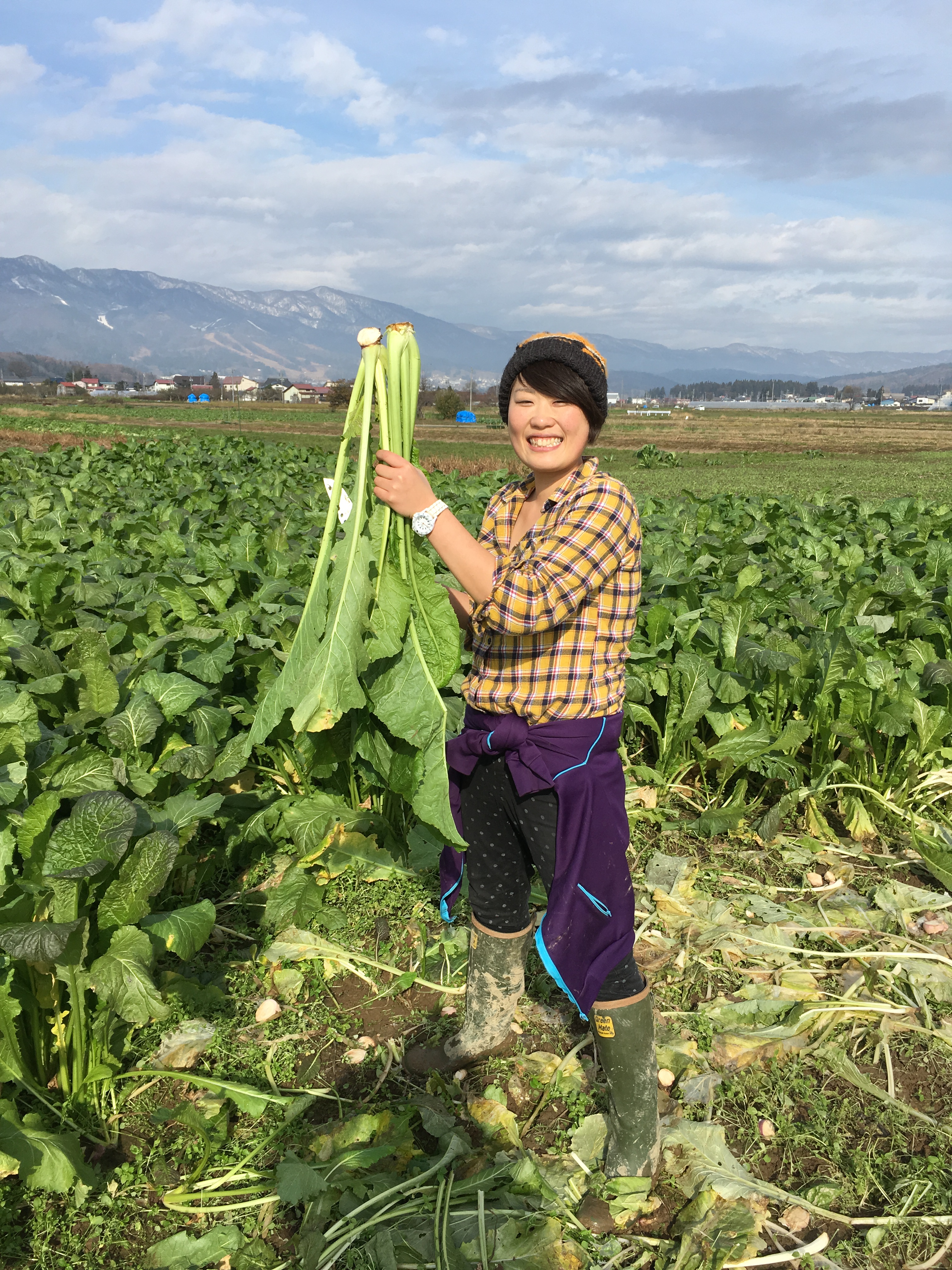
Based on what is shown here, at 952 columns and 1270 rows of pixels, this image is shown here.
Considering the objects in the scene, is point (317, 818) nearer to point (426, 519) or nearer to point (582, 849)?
point (582, 849)

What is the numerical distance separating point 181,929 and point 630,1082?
51.7 inches

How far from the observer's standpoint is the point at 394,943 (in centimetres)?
331

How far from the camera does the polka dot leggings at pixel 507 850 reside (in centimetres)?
216

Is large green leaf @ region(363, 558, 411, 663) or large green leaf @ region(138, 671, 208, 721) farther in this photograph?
large green leaf @ region(138, 671, 208, 721)

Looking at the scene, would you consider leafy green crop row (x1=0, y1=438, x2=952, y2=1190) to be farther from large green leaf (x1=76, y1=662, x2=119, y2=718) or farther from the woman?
the woman

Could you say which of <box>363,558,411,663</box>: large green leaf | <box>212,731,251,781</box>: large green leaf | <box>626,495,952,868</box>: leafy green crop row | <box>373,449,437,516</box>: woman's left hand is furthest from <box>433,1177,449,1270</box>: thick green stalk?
<box>626,495,952,868</box>: leafy green crop row

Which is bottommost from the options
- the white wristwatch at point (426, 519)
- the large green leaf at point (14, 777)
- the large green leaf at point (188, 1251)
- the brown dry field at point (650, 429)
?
the large green leaf at point (188, 1251)

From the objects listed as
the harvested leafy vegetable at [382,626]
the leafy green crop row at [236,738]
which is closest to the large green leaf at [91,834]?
the leafy green crop row at [236,738]

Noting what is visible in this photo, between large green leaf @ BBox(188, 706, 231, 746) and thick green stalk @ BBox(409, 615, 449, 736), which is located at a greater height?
thick green stalk @ BBox(409, 615, 449, 736)

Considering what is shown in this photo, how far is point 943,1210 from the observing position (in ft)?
7.11

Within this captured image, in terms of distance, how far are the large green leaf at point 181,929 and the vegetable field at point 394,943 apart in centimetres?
1

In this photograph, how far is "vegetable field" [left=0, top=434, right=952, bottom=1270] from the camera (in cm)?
212

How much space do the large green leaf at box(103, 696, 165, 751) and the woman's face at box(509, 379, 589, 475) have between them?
1770mm

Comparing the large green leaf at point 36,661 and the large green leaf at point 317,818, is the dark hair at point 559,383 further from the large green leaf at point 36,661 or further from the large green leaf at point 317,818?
the large green leaf at point 36,661
